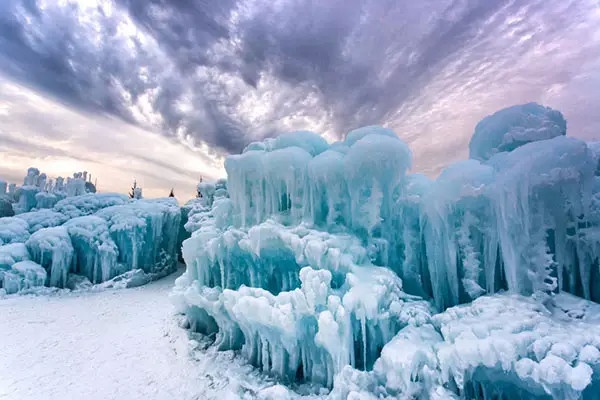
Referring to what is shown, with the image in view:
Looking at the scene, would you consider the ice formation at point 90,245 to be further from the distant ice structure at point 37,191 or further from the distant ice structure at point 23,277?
the distant ice structure at point 37,191

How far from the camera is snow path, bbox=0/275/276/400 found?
856 centimetres

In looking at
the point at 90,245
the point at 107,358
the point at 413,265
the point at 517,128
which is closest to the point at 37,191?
the point at 90,245

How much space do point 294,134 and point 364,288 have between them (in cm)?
664

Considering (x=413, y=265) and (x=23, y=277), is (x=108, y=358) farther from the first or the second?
(x=23, y=277)

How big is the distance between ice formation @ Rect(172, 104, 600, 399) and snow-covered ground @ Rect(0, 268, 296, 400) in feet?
3.44

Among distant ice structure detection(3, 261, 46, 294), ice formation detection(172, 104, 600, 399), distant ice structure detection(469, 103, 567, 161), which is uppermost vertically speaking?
distant ice structure detection(469, 103, 567, 161)

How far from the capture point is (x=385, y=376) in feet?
21.8

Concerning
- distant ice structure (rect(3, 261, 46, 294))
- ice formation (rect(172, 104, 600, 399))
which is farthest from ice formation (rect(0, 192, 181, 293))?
ice formation (rect(172, 104, 600, 399))

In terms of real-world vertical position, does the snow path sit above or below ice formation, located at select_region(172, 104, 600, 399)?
below

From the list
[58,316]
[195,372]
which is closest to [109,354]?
[195,372]

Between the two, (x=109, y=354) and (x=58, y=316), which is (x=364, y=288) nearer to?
(x=109, y=354)

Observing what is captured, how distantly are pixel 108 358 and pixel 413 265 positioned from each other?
1076 cm

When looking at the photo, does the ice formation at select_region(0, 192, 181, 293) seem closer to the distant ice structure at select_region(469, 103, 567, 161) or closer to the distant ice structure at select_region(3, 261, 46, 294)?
the distant ice structure at select_region(3, 261, 46, 294)

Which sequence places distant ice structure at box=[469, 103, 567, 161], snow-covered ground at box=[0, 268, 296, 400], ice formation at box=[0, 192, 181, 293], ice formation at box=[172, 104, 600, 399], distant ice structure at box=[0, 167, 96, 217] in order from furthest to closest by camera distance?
distant ice structure at box=[0, 167, 96, 217]
ice formation at box=[0, 192, 181, 293]
distant ice structure at box=[469, 103, 567, 161]
snow-covered ground at box=[0, 268, 296, 400]
ice formation at box=[172, 104, 600, 399]
